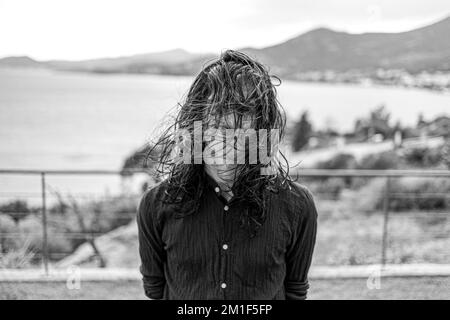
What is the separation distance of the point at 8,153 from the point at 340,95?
18.6 metres

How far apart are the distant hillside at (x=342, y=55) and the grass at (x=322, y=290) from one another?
2396 millimetres

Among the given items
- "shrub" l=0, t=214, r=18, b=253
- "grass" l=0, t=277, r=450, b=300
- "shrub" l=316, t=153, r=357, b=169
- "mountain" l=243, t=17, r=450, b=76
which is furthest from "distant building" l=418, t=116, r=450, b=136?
"shrub" l=0, t=214, r=18, b=253

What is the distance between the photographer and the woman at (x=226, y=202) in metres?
0.88

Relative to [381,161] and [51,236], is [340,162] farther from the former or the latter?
[51,236]

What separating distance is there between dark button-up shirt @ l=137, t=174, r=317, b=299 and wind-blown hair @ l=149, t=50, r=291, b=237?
0.9 inches

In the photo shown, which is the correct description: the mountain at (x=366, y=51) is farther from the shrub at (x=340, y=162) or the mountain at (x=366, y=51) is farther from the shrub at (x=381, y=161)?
the shrub at (x=340, y=162)

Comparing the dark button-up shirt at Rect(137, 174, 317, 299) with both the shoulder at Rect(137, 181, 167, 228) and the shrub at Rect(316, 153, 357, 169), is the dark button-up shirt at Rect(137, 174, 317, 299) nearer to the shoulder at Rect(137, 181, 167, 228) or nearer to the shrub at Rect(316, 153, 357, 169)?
the shoulder at Rect(137, 181, 167, 228)

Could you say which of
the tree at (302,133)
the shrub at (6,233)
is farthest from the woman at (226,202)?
the tree at (302,133)

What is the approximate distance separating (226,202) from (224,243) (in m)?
0.10

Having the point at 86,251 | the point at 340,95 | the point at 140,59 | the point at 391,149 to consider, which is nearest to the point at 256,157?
the point at 86,251

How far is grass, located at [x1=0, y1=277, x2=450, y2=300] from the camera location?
2.64 metres

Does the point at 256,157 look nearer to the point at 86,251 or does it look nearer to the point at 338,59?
the point at 86,251

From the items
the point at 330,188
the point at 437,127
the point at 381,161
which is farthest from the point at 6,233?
the point at 381,161

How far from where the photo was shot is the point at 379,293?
273 cm
